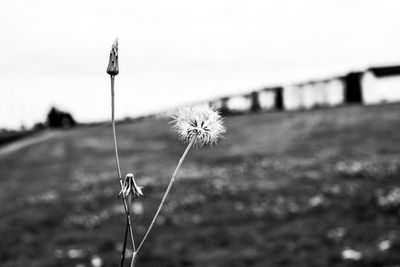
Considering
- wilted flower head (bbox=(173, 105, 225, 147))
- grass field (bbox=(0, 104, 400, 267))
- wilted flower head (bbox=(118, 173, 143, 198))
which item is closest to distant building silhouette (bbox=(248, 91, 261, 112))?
grass field (bbox=(0, 104, 400, 267))

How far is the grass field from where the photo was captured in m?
9.01

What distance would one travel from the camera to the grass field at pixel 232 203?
9.01 meters

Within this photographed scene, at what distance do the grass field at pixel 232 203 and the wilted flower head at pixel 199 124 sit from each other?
22.7 ft

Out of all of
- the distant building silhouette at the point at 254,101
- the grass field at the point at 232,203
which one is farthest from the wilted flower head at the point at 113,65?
the distant building silhouette at the point at 254,101

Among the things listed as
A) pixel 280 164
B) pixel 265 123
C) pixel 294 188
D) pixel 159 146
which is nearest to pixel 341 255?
pixel 294 188

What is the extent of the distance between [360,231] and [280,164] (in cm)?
821

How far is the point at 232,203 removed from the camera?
12891 mm

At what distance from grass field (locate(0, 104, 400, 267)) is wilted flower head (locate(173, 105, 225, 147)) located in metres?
6.91

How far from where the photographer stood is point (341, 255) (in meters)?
8.23

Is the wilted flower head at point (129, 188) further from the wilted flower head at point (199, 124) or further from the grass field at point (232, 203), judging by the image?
the grass field at point (232, 203)

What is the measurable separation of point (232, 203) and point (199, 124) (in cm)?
1217

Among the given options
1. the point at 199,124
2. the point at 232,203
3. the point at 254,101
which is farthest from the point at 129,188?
the point at 254,101

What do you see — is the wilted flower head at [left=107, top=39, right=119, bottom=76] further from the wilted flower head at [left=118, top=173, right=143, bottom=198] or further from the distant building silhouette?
the distant building silhouette

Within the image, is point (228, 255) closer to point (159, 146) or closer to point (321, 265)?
point (321, 265)
